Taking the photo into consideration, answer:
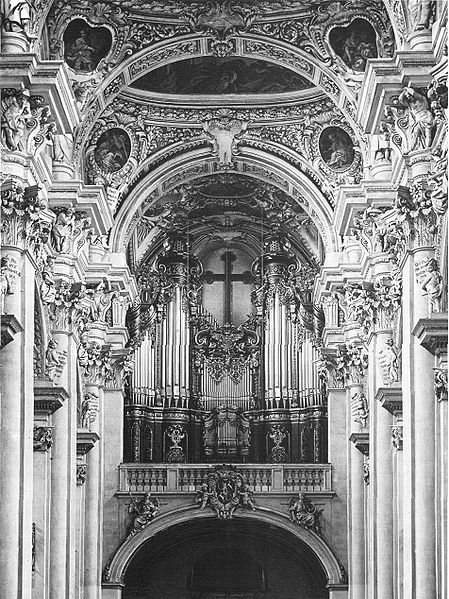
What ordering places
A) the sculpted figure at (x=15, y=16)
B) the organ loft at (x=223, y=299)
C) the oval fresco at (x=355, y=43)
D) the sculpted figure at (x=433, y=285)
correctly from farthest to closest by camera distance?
the oval fresco at (x=355, y=43)
the sculpted figure at (x=15, y=16)
the organ loft at (x=223, y=299)
the sculpted figure at (x=433, y=285)

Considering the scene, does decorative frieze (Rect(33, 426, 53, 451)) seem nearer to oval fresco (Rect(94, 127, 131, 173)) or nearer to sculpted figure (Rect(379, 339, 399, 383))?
sculpted figure (Rect(379, 339, 399, 383))

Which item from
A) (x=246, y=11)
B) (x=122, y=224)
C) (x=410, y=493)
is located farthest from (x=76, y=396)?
(x=410, y=493)

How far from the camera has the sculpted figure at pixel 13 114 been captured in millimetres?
27750

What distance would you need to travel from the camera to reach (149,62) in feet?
117

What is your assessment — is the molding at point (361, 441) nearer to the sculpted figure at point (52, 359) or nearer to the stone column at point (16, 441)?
the sculpted figure at point (52, 359)

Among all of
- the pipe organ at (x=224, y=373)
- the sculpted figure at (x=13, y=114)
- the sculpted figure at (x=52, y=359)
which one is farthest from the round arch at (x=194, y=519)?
the sculpted figure at (x=13, y=114)

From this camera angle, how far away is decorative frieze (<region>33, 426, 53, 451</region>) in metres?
32.3

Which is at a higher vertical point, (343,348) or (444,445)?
(343,348)

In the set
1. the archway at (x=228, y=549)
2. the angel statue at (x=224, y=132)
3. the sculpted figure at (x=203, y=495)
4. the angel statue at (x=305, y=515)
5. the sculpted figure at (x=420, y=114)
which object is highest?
the angel statue at (x=224, y=132)

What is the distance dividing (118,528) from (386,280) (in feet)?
35.4

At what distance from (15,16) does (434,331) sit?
8.14 metres

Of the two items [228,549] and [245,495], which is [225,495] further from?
[228,549]

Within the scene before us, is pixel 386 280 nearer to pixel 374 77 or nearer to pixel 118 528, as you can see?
pixel 374 77

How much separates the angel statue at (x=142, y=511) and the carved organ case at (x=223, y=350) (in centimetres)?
176
